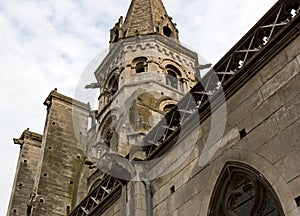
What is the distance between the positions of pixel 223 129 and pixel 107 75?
12.5 m

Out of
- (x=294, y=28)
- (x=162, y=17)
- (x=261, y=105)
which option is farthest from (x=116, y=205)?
(x=162, y=17)

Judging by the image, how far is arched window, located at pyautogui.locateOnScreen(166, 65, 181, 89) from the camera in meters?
17.0

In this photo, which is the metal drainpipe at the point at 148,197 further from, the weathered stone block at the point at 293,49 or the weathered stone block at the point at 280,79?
the weathered stone block at the point at 293,49

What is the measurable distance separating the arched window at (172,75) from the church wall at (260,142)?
32.7 feet

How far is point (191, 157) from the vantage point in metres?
6.89

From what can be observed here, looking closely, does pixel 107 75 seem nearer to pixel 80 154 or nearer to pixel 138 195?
pixel 80 154

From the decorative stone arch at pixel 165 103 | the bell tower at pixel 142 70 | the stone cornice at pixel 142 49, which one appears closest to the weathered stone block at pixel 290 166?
the bell tower at pixel 142 70

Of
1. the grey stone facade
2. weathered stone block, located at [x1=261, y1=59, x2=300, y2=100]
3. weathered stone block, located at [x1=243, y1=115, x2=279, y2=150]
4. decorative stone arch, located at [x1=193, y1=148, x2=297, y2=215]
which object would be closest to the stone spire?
the grey stone facade

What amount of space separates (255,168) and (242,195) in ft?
1.47

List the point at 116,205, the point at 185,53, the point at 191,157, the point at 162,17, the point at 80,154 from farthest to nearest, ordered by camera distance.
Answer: the point at 162,17 → the point at 185,53 → the point at 80,154 → the point at 116,205 → the point at 191,157

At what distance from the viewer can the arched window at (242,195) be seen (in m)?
5.37

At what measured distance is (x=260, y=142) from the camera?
5.60 metres

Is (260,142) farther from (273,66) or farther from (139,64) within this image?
(139,64)

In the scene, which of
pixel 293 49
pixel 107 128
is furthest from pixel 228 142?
pixel 107 128
